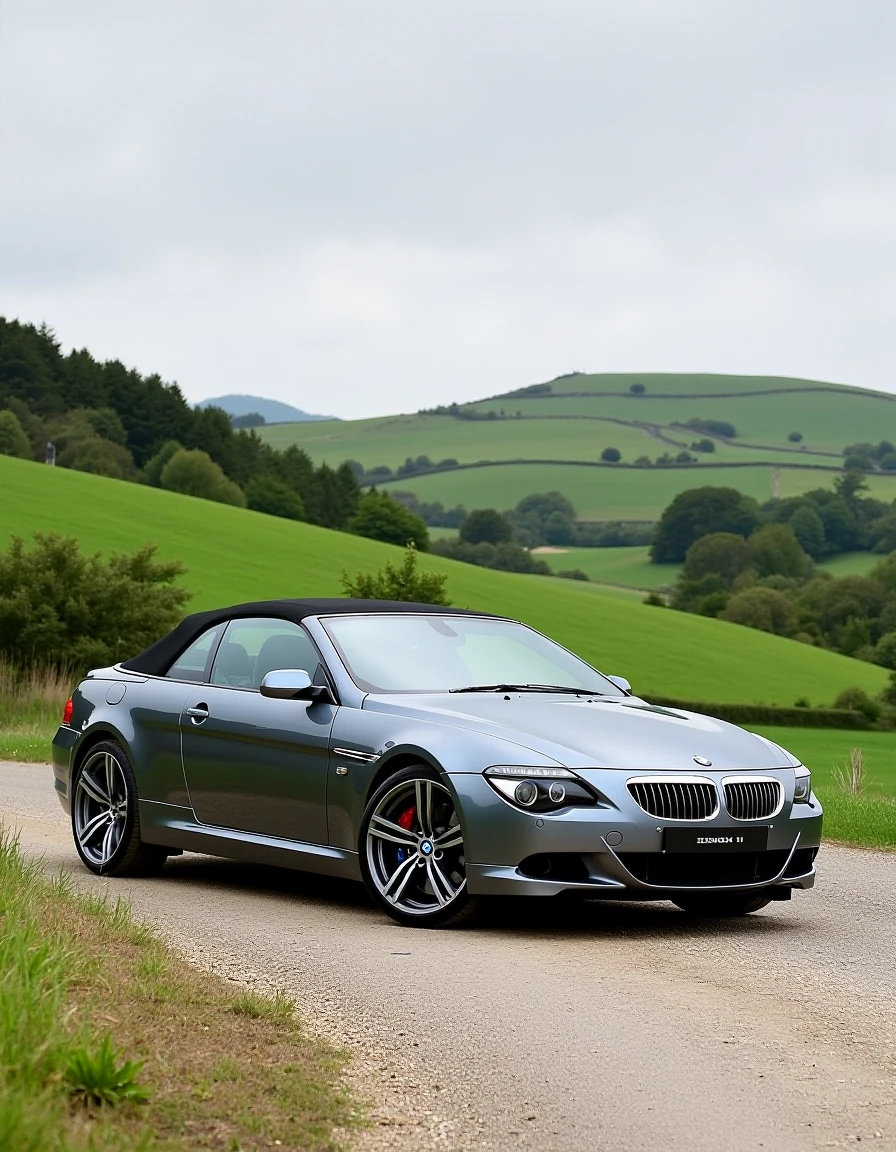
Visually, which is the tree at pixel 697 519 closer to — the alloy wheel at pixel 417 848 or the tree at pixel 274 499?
the tree at pixel 274 499

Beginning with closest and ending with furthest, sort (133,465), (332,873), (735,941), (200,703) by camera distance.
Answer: (735,941)
(332,873)
(200,703)
(133,465)

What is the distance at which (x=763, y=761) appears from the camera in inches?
358

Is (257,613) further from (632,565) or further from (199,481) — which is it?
(632,565)

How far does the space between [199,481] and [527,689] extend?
112218 millimetres

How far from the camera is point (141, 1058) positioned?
498 cm

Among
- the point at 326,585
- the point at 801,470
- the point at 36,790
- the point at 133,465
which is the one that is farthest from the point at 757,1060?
the point at 801,470

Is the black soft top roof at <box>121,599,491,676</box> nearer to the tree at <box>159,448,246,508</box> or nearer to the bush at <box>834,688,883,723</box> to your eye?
the bush at <box>834,688,883,723</box>

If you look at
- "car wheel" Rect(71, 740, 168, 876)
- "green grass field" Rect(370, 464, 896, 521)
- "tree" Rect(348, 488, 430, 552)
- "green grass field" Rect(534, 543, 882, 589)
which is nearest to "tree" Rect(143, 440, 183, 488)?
"tree" Rect(348, 488, 430, 552)

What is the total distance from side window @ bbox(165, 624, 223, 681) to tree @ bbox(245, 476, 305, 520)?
11543 centimetres

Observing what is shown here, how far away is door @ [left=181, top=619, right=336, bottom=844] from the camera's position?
30.8ft

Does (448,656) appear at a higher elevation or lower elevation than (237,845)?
higher

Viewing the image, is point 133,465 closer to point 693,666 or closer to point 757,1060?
point 693,666

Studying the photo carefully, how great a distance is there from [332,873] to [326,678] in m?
1.05

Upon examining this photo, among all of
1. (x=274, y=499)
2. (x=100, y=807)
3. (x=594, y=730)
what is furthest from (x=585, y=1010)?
(x=274, y=499)
